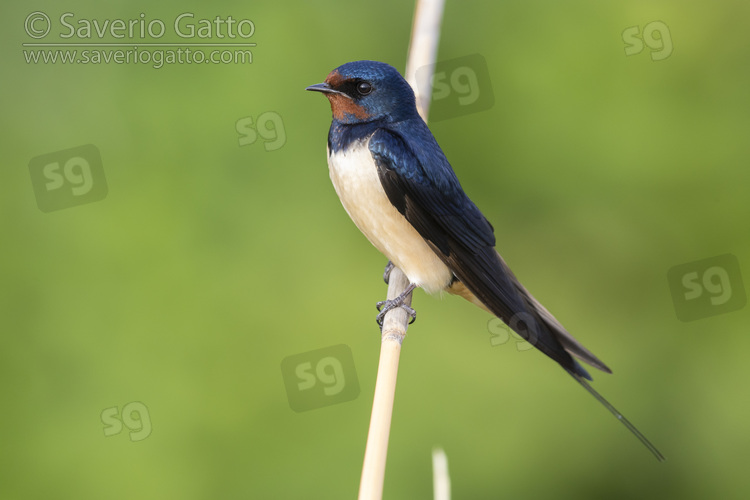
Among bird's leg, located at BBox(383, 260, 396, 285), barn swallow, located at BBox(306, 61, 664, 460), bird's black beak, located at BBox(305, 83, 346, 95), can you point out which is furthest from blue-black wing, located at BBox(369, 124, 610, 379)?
bird's leg, located at BBox(383, 260, 396, 285)

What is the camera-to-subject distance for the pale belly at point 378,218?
1.70m

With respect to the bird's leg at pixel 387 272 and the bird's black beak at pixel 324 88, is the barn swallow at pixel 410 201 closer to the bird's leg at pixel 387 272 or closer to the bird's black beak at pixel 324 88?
the bird's black beak at pixel 324 88

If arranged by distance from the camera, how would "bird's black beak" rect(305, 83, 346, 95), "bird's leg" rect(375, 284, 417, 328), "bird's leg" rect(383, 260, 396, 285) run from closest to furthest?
"bird's black beak" rect(305, 83, 346, 95), "bird's leg" rect(375, 284, 417, 328), "bird's leg" rect(383, 260, 396, 285)

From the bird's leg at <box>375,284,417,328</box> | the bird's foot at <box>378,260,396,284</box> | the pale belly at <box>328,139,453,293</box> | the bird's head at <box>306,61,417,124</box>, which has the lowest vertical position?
the bird's leg at <box>375,284,417,328</box>

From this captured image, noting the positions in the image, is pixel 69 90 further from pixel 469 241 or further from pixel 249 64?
pixel 469 241

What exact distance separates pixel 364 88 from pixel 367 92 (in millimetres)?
10

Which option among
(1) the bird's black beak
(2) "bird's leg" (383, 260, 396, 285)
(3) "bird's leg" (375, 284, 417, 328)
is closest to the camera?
(1) the bird's black beak

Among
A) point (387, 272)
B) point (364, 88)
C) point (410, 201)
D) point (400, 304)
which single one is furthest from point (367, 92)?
point (387, 272)

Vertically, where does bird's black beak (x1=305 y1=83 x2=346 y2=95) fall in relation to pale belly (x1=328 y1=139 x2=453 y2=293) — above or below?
above

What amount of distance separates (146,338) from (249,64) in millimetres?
777

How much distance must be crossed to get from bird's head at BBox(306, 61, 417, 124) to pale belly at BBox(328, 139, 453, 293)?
7 cm

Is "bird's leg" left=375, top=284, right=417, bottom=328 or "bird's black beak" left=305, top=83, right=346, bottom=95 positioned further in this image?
"bird's leg" left=375, top=284, right=417, bottom=328

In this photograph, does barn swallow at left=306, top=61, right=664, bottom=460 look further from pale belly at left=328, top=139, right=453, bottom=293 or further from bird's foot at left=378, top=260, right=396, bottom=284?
bird's foot at left=378, top=260, right=396, bottom=284

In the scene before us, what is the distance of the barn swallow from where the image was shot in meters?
1.66
